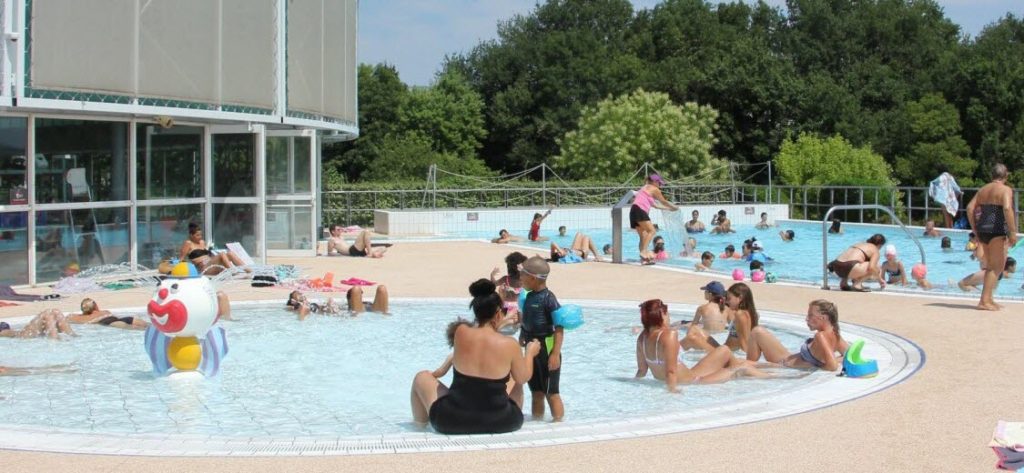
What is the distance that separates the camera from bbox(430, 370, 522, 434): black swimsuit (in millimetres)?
7543

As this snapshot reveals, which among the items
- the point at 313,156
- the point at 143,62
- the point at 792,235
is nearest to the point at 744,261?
the point at 792,235

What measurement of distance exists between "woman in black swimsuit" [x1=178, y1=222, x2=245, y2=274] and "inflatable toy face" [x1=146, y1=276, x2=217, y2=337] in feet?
26.0

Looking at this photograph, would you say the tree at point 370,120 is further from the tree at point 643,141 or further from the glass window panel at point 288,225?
the glass window panel at point 288,225

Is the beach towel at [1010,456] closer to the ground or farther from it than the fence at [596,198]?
closer to the ground

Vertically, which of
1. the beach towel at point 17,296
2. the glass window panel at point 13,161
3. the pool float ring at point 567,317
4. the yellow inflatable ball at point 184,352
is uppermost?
the glass window panel at point 13,161

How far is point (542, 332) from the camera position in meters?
8.29

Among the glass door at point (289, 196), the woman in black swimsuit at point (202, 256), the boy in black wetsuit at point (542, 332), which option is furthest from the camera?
the glass door at point (289, 196)

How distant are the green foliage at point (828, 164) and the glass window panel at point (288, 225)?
2342 centimetres

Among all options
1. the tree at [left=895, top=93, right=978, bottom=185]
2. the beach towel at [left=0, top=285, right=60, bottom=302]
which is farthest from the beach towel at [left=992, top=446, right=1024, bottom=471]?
the tree at [left=895, top=93, right=978, bottom=185]

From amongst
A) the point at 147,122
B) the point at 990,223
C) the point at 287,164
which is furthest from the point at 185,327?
the point at 287,164

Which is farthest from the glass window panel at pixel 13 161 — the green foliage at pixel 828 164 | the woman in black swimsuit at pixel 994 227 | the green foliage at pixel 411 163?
the green foliage at pixel 411 163

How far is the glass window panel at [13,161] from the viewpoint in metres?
16.5

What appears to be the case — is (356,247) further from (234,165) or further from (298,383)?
(298,383)

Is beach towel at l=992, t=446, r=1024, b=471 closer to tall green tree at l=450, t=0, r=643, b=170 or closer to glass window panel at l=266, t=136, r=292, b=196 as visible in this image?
glass window panel at l=266, t=136, r=292, b=196
